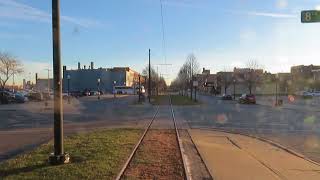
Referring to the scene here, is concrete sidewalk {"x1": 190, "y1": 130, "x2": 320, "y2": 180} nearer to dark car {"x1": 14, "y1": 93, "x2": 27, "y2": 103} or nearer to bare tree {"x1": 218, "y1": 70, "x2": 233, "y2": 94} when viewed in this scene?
dark car {"x1": 14, "y1": 93, "x2": 27, "y2": 103}

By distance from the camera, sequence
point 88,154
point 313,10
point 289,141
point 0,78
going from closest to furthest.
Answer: point 88,154
point 313,10
point 289,141
point 0,78

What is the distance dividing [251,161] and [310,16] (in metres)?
5.39

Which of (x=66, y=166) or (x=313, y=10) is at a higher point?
(x=313, y=10)

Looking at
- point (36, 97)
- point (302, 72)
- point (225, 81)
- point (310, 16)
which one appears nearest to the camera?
point (310, 16)

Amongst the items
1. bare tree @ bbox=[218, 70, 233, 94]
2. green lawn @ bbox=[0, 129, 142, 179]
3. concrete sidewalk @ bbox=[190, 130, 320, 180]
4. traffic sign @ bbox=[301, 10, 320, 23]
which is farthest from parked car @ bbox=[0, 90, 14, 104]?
bare tree @ bbox=[218, 70, 233, 94]

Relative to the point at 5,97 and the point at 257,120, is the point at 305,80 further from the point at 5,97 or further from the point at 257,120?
the point at 257,120

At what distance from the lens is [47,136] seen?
2159cm

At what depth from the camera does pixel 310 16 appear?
54.4 ft

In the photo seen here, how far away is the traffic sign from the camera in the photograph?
16.5 meters

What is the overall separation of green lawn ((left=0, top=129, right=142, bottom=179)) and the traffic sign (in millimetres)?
6871

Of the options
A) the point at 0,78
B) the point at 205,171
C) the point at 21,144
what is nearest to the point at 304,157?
the point at 205,171

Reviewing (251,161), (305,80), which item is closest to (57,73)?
(251,161)

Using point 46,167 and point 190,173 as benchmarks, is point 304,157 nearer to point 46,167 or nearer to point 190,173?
point 190,173

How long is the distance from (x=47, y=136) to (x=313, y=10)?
460 inches
